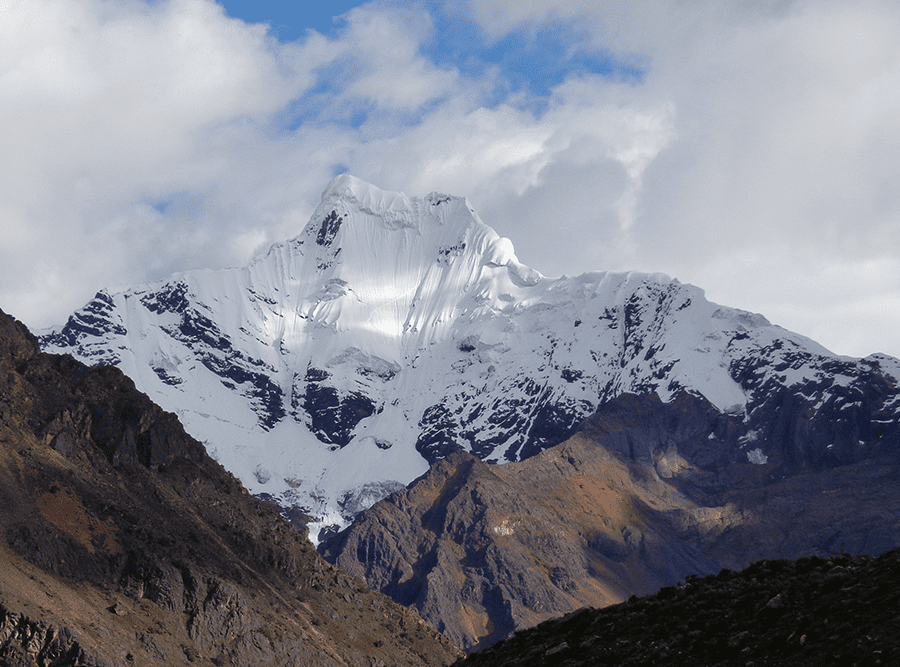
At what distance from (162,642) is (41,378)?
40067mm

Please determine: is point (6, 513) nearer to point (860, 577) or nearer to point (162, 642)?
point (162, 642)

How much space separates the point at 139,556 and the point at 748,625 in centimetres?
8585

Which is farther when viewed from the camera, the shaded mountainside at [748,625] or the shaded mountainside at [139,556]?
the shaded mountainside at [139,556]

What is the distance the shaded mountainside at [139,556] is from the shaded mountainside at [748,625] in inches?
2357

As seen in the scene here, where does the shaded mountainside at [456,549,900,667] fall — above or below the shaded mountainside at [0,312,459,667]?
below

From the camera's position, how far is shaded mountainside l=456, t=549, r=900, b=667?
34219 mm

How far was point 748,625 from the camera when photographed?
126 feet

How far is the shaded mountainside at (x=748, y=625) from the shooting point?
34.2 meters

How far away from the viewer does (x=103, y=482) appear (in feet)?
403

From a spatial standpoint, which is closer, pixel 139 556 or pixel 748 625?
pixel 748 625

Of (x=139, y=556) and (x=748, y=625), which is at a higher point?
(x=139, y=556)

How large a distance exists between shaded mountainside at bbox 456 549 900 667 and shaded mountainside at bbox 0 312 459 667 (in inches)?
2357

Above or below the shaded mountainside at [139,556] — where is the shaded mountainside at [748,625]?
below

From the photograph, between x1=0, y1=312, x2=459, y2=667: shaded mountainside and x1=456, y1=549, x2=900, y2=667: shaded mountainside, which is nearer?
x1=456, y1=549, x2=900, y2=667: shaded mountainside
